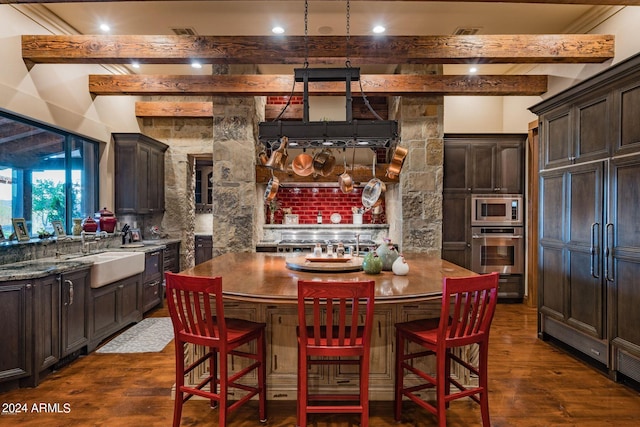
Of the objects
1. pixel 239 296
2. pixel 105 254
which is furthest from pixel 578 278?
pixel 105 254

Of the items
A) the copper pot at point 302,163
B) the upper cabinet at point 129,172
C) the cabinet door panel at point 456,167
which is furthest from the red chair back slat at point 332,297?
the upper cabinet at point 129,172

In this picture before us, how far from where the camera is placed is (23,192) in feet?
13.0

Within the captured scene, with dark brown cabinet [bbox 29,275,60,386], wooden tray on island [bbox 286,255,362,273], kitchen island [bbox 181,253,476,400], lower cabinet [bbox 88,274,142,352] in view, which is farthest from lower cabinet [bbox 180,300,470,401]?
lower cabinet [bbox 88,274,142,352]

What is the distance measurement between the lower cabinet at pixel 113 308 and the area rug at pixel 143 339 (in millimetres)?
94

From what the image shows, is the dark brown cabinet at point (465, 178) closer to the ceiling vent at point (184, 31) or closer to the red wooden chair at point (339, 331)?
the ceiling vent at point (184, 31)

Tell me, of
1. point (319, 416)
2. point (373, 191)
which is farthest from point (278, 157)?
point (319, 416)

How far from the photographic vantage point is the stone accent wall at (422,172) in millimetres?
5238

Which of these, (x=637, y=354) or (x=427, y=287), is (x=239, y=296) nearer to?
(x=427, y=287)

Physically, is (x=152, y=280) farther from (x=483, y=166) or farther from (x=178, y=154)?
(x=483, y=166)

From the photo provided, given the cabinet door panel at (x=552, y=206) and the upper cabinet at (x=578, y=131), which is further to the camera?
the cabinet door panel at (x=552, y=206)

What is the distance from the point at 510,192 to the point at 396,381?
162 inches

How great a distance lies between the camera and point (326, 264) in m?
3.03

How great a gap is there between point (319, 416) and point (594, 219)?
2.74 metres

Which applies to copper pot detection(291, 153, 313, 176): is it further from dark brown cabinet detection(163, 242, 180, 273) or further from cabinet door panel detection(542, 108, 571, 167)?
dark brown cabinet detection(163, 242, 180, 273)
